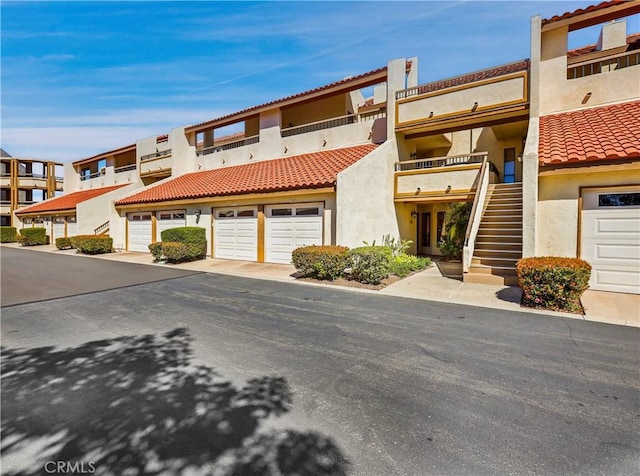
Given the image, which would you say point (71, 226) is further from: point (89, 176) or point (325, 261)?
point (325, 261)

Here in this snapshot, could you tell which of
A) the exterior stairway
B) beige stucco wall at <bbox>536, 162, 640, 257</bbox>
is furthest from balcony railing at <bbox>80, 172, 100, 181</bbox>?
beige stucco wall at <bbox>536, 162, 640, 257</bbox>

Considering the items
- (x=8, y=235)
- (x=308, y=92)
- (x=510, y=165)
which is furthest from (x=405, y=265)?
(x=8, y=235)

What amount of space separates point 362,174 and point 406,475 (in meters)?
11.2

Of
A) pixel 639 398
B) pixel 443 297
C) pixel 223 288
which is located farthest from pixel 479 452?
pixel 223 288

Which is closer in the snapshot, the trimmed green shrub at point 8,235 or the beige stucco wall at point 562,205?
the beige stucco wall at point 562,205

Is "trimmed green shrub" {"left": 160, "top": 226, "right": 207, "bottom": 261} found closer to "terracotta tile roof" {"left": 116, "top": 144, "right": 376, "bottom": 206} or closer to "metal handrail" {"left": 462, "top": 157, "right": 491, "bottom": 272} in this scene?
"terracotta tile roof" {"left": 116, "top": 144, "right": 376, "bottom": 206}

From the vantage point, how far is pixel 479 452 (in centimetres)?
281

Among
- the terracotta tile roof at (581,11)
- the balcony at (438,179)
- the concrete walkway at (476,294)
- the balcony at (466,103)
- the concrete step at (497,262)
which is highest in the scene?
the terracotta tile roof at (581,11)

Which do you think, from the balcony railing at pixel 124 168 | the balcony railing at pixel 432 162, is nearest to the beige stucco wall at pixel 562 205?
the balcony railing at pixel 432 162

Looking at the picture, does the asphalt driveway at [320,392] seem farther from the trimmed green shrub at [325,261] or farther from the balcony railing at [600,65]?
the balcony railing at [600,65]

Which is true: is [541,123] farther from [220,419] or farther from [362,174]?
[220,419]

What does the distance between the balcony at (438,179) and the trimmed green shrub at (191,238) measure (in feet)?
32.2

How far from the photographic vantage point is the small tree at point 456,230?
44.7 ft

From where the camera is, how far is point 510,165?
56.1 feet
